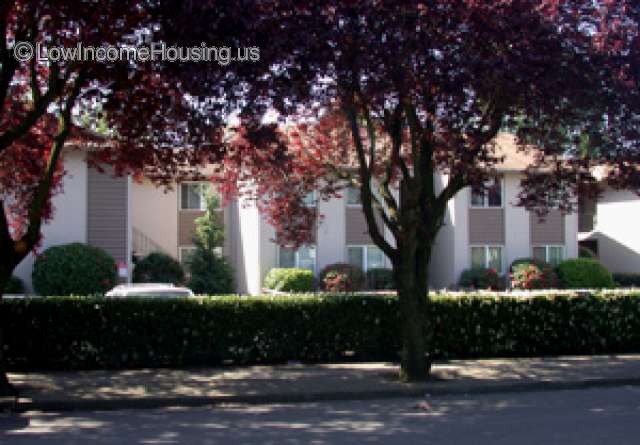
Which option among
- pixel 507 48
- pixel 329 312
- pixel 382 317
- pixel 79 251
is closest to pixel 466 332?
pixel 382 317

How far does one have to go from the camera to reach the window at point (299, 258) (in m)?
28.8

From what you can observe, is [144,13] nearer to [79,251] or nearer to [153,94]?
[153,94]

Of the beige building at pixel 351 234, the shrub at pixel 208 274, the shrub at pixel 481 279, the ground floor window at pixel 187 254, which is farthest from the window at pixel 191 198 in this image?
the shrub at pixel 481 279

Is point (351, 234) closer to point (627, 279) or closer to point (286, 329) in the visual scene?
point (627, 279)

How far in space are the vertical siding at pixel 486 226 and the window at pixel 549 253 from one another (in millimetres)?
1818

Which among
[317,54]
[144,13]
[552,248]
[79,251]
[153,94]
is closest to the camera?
[317,54]

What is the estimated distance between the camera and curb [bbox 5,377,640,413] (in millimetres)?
10148

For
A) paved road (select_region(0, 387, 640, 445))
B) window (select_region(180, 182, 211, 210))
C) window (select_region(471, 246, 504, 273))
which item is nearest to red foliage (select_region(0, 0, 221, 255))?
paved road (select_region(0, 387, 640, 445))

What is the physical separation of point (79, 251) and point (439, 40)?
16.1 meters

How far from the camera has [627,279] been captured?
34062 millimetres

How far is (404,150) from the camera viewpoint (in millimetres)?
15312

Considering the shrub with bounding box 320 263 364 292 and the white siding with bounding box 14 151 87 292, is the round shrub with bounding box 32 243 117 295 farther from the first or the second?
the shrub with bounding box 320 263 364 292

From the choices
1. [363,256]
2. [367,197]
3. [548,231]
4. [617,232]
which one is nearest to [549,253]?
[548,231]

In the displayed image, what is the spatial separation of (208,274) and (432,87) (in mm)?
19999
